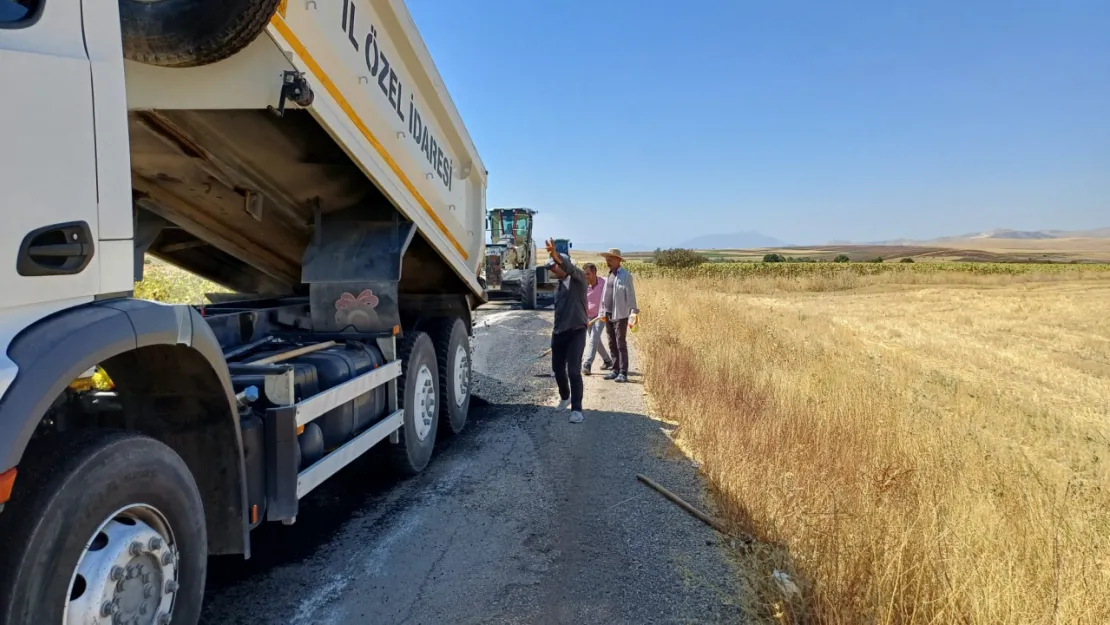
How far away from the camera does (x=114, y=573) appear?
81.6 inches

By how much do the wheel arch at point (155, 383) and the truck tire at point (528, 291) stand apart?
17.0 m

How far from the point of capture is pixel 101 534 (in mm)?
2088

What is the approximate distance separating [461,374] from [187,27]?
4.26 metres

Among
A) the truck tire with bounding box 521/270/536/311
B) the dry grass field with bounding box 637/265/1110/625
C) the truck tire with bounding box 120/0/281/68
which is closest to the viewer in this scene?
the truck tire with bounding box 120/0/281/68

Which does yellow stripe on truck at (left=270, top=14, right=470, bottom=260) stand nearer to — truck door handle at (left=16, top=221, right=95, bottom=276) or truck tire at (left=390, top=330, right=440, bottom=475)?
truck tire at (left=390, top=330, right=440, bottom=475)

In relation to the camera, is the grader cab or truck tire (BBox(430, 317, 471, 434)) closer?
truck tire (BBox(430, 317, 471, 434))

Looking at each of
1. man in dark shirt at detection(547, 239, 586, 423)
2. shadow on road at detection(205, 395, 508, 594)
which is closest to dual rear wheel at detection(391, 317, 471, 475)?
shadow on road at detection(205, 395, 508, 594)

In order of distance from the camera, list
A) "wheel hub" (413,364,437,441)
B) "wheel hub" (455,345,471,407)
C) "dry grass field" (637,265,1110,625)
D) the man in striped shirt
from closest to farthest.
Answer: "dry grass field" (637,265,1110,625) < "wheel hub" (413,364,437,441) < "wheel hub" (455,345,471,407) < the man in striped shirt

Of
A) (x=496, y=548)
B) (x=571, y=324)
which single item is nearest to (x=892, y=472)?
(x=496, y=548)

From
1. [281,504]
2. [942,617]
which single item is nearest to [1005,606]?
[942,617]

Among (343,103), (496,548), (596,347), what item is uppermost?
(343,103)

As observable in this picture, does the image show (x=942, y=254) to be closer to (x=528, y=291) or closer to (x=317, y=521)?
(x=528, y=291)

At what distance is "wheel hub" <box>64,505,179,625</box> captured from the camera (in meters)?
1.99

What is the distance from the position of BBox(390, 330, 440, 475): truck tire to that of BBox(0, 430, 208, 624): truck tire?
2.56 metres
